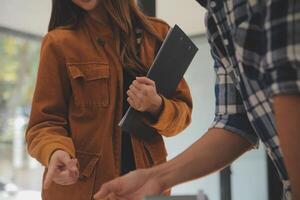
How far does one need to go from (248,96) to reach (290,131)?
0.16 m

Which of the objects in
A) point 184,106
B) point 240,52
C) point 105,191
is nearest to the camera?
point 240,52

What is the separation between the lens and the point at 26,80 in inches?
113

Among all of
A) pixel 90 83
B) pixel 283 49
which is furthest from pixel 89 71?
pixel 283 49

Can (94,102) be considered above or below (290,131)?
below

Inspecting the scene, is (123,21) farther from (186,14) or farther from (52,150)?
(186,14)

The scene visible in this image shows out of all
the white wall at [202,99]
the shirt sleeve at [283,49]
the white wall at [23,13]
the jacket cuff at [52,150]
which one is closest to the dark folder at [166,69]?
the jacket cuff at [52,150]

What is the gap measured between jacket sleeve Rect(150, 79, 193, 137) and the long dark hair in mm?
117

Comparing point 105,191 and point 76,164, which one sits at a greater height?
point 105,191

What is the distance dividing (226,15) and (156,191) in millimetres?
309

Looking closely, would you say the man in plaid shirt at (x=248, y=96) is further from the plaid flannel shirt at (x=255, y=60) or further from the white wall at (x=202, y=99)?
the white wall at (x=202, y=99)

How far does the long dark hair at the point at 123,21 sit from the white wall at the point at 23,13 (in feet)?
5.47

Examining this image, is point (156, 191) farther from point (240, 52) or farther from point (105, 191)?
point (240, 52)

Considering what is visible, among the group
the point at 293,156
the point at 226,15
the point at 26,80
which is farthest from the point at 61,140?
the point at 26,80

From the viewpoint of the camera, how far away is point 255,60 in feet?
2.11
